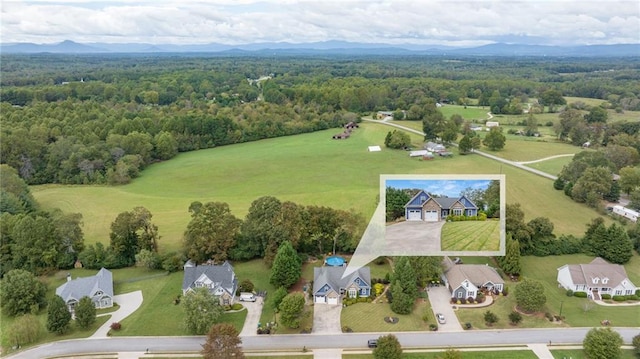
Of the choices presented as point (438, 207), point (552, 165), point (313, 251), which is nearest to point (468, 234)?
point (438, 207)

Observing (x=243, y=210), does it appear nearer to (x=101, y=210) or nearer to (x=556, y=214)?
(x=101, y=210)

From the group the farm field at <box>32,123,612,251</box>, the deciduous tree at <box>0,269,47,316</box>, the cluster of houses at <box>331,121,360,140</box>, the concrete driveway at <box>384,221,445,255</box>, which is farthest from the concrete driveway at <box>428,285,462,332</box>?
the cluster of houses at <box>331,121,360,140</box>

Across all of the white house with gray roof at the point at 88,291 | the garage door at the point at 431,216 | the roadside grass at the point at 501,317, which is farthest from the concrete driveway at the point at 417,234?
the white house with gray roof at the point at 88,291

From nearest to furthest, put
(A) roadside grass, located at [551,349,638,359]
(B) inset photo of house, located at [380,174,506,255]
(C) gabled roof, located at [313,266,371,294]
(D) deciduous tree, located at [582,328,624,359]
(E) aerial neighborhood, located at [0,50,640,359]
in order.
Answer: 1. (B) inset photo of house, located at [380,174,506,255]
2. (D) deciduous tree, located at [582,328,624,359]
3. (A) roadside grass, located at [551,349,638,359]
4. (E) aerial neighborhood, located at [0,50,640,359]
5. (C) gabled roof, located at [313,266,371,294]

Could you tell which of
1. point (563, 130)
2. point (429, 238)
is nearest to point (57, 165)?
point (429, 238)

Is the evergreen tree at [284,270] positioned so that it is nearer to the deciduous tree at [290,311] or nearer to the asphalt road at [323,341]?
the deciduous tree at [290,311]

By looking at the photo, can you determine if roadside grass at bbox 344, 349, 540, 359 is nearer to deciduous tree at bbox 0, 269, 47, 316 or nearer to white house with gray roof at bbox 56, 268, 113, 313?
white house with gray roof at bbox 56, 268, 113, 313

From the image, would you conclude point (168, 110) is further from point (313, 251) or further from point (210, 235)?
point (313, 251)

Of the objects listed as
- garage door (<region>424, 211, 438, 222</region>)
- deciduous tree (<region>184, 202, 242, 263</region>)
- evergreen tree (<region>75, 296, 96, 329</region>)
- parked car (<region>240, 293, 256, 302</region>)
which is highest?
garage door (<region>424, 211, 438, 222</region>)
